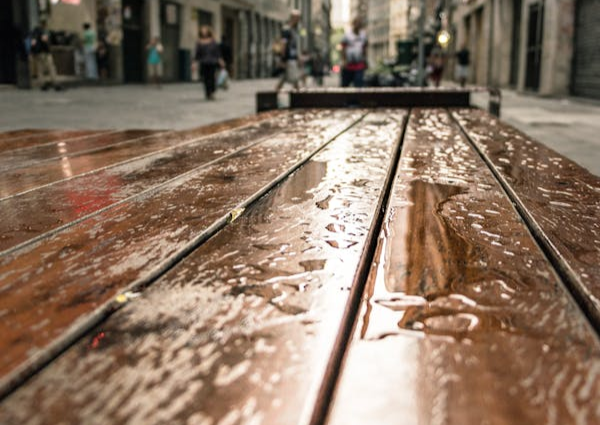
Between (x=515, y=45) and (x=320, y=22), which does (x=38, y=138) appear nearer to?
(x=515, y=45)

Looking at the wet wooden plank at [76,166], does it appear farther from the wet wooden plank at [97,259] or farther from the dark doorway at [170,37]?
the dark doorway at [170,37]

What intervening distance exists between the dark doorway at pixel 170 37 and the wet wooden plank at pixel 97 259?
23.6 metres

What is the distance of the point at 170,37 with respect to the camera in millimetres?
24484

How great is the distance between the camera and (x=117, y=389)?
1.75 feet

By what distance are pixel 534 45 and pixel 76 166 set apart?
52.8 ft

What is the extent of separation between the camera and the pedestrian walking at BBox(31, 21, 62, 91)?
46.9 feet

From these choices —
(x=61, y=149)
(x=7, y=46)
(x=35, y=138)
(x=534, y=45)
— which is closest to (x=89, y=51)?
(x=7, y=46)

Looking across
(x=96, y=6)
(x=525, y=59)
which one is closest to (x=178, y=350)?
(x=525, y=59)

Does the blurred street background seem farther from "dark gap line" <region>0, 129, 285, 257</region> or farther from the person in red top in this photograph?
"dark gap line" <region>0, 129, 285, 257</region>

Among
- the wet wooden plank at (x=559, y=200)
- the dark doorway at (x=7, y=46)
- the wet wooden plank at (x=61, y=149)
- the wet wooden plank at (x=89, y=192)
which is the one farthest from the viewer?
the dark doorway at (x=7, y=46)

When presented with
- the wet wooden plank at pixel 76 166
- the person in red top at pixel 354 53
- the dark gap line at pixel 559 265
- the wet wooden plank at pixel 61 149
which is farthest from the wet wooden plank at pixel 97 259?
the person in red top at pixel 354 53

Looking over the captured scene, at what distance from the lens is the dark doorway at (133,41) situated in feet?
70.7

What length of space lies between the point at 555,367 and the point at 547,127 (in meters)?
6.78

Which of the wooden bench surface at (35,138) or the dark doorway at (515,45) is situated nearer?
the wooden bench surface at (35,138)
